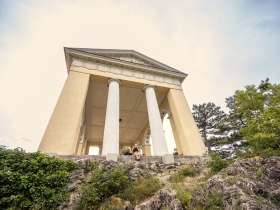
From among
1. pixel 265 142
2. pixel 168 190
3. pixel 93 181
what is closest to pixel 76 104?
pixel 93 181

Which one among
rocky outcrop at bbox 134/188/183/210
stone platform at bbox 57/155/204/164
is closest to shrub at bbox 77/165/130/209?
rocky outcrop at bbox 134/188/183/210

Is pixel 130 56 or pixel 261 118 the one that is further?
pixel 130 56

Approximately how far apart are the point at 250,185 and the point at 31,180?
7472 mm

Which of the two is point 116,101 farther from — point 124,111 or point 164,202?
point 164,202

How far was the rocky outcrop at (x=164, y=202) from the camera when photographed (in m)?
4.55

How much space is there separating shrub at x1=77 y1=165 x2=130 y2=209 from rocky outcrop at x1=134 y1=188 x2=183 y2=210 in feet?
5.08

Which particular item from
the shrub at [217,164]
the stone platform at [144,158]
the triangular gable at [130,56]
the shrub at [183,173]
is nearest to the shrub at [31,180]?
the stone platform at [144,158]

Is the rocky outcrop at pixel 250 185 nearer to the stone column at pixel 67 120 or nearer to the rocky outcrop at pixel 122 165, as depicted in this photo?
the rocky outcrop at pixel 122 165

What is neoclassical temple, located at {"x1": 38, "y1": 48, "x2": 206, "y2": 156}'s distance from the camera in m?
10.5

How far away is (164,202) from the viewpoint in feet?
15.7

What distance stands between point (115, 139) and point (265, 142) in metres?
9.64

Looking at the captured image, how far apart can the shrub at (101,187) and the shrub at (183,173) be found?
7.50ft

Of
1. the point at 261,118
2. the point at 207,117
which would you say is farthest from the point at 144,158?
the point at 207,117

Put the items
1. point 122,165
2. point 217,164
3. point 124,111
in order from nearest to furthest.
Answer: point 217,164
point 122,165
point 124,111
